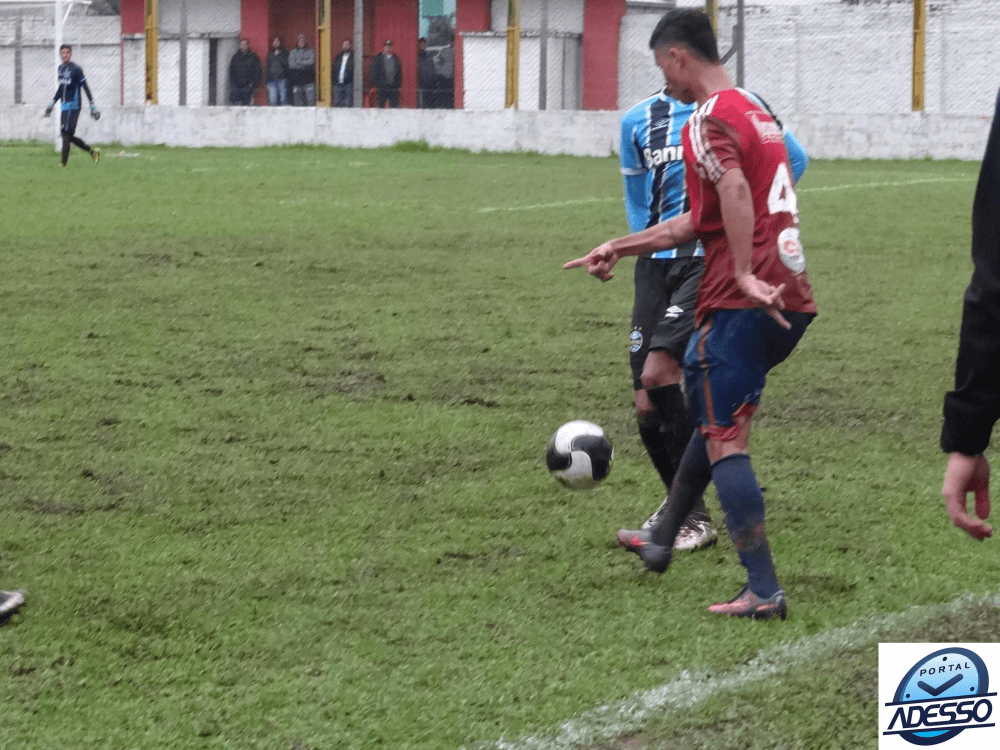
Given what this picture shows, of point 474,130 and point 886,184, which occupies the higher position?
point 474,130

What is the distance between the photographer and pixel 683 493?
4602mm

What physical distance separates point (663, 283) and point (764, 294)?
1192mm

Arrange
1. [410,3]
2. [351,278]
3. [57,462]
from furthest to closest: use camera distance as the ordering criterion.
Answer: [410,3] → [351,278] → [57,462]

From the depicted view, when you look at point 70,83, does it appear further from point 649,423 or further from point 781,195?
point 781,195

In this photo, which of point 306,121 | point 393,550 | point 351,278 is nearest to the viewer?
point 393,550

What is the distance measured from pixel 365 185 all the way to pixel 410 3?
14.2 meters

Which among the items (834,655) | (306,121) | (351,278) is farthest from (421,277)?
(306,121)

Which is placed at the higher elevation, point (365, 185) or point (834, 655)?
point (365, 185)

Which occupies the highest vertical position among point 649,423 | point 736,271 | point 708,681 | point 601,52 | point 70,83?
point 601,52

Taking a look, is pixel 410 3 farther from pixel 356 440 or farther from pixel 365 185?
pixel 356 440

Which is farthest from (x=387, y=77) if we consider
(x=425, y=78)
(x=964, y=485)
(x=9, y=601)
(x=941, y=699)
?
(x=964, y=485)

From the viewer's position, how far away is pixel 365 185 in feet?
60.7

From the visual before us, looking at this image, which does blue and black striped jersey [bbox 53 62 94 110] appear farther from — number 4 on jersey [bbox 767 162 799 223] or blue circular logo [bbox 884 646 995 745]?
blue circular logo [bbox 884 646 995 745]

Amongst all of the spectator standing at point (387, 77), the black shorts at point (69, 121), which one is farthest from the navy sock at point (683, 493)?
the spectator standing at point (387, 77)
